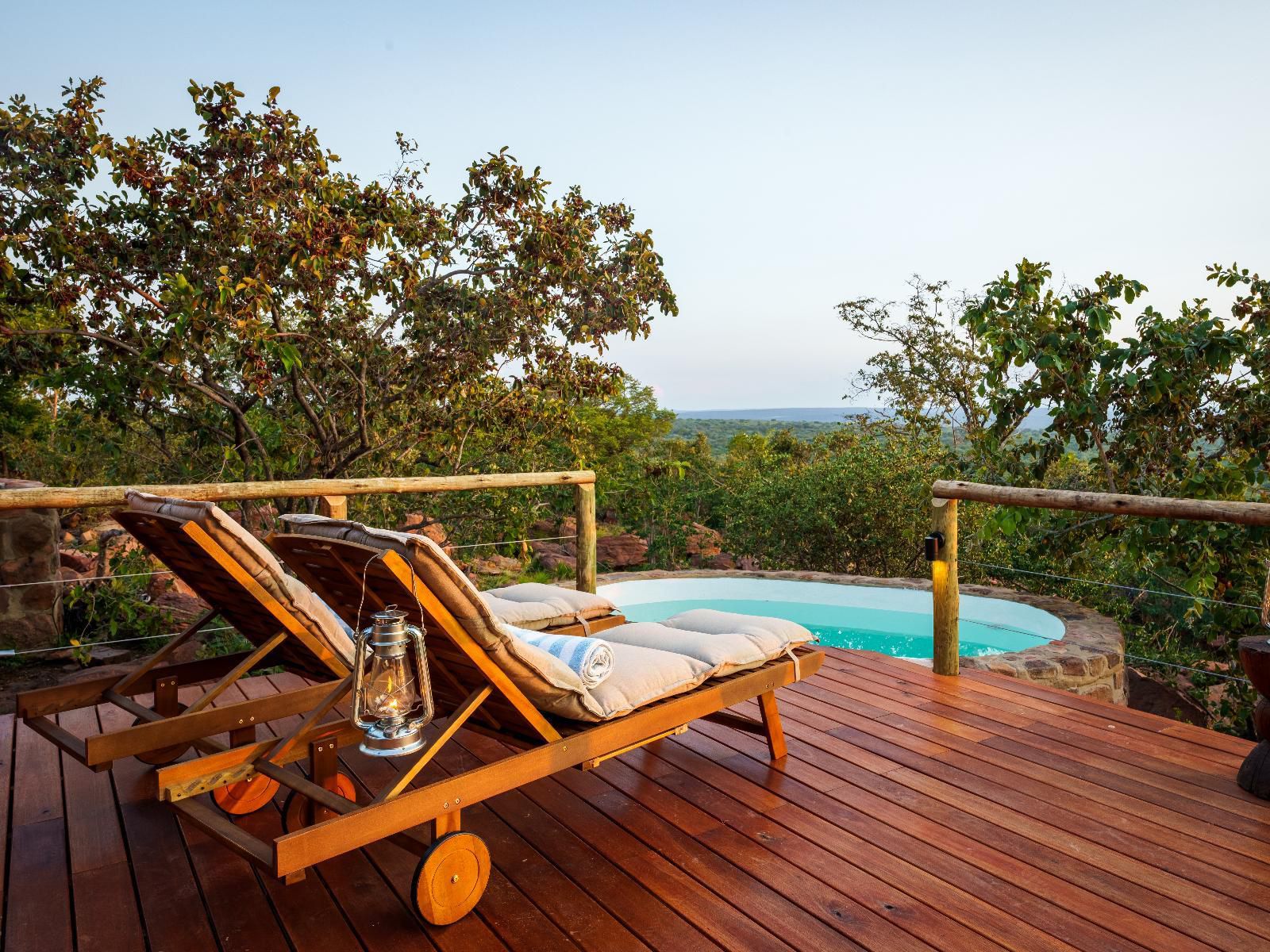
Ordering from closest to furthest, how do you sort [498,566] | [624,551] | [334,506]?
[334,506], [498,566], [624,551]

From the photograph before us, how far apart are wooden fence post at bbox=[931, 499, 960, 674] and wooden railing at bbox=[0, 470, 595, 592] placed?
69.4 inches

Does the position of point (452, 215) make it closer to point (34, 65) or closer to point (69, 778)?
point (69, 778)

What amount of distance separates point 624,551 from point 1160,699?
5477mm

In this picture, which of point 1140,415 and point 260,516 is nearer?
point 1140,415

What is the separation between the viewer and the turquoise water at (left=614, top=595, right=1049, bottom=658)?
6.83 m

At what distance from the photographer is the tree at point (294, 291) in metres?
4.62

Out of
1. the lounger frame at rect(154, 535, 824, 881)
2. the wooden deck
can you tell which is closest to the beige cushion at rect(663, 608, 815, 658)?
the lounger frame at rect(154, 535, 824, 881)

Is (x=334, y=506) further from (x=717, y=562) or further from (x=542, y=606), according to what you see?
(x=717, y=562)

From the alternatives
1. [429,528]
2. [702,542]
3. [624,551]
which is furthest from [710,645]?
[624,551]

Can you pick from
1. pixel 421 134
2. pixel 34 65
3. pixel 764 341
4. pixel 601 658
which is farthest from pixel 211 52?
pixel 764 341

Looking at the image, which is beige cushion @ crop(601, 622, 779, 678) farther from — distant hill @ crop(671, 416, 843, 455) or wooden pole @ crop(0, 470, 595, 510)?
distant hill @ crop(671, 416, 843, 455)

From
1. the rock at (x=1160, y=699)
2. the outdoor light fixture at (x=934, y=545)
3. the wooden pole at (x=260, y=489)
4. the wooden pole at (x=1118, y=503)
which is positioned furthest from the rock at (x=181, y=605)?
the rock at (x=1160, y=699)

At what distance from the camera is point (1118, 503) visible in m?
3.09

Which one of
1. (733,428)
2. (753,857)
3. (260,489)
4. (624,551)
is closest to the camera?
(753,857)
